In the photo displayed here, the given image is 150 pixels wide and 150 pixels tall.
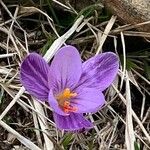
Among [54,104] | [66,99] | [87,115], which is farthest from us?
[87,115]

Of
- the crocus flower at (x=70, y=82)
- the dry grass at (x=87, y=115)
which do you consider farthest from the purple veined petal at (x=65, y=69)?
the dry grass at (x=87, y=115)

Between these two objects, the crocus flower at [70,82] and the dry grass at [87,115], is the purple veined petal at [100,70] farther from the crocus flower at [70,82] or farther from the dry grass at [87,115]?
the dry grass at [87,115]

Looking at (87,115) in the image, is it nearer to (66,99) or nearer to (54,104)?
(66,99)

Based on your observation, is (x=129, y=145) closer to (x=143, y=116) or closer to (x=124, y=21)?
(x=143, y=116)

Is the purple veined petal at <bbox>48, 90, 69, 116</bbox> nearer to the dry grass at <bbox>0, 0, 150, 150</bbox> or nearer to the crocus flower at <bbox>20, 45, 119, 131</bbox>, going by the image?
the crocus flower at <bbox>20, 45, 119, 131</bbox>

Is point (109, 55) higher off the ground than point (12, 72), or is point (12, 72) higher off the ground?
point (109, 55)

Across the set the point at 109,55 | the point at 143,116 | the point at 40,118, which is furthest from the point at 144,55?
the point at 40,118

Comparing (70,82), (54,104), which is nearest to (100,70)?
(70,82)
